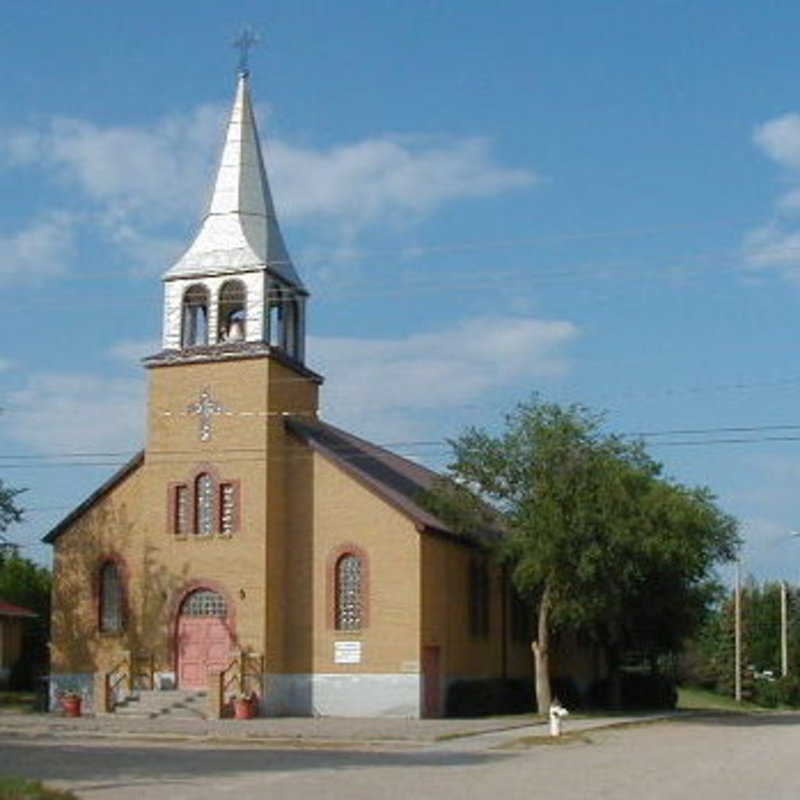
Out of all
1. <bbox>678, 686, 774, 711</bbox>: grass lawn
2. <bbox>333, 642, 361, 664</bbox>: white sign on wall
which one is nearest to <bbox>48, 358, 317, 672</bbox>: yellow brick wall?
<bbox>333, 642, 361, 664</bbox>: white sign on wall

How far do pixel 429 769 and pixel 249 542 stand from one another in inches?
802

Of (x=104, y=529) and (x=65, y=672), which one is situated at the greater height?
(x=104, y=529)

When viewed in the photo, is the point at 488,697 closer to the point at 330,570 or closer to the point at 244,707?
the point at 330,570

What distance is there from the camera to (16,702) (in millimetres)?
52062

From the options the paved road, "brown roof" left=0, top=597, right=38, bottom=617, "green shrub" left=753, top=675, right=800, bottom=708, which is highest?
"brown roof" left=0, top=597, right=38, bottom=617

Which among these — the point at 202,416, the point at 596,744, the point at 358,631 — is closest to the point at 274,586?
the point at 358,631

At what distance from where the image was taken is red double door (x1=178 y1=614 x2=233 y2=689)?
45.2m

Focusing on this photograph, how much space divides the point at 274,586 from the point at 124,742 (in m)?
11.7

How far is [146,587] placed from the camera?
46.8m

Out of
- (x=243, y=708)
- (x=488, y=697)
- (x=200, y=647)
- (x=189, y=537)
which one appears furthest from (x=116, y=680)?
(x=488, y=697)

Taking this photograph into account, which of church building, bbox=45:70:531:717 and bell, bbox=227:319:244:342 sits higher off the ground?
bell, bbox=227:319:244:342

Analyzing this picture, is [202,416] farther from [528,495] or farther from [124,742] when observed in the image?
[124,742]

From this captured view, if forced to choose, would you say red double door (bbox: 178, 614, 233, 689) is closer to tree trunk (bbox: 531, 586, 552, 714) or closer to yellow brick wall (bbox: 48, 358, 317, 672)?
yellow brick wall (bbox: 48, 358, 317, 672)

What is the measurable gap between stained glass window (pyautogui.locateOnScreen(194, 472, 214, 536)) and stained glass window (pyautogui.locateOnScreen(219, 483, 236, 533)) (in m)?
0.31
